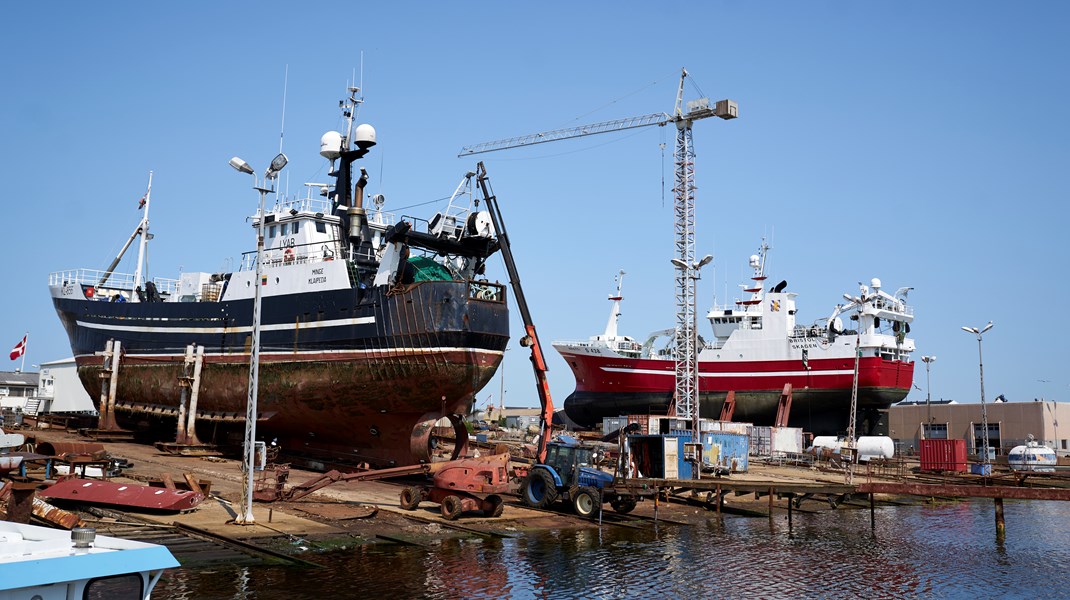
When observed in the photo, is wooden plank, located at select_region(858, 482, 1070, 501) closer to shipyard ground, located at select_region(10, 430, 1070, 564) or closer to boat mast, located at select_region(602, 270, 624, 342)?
shipyard ground, located at select_region(10, 430, 1070, 564)

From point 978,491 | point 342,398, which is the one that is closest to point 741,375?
A: point 978,491

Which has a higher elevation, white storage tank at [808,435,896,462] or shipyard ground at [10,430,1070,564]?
white storage tank at [808,435,896,462]

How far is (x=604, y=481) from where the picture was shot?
27.7 m

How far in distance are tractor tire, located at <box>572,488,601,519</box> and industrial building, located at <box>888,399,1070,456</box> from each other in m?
50.8

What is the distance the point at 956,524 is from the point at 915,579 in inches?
545

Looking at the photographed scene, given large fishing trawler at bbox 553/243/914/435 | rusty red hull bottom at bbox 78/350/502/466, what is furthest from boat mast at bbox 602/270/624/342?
rusty red hull bottom at bbox 78/350/502/466

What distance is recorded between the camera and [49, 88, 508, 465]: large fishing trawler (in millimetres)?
33562

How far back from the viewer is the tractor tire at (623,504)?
2842 cm

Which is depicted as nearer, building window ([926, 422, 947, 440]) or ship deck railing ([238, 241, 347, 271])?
ship deck railing ([238, 241, 347, 271])

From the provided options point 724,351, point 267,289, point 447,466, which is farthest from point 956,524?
point 724,351

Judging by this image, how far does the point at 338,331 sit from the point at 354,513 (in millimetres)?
12037

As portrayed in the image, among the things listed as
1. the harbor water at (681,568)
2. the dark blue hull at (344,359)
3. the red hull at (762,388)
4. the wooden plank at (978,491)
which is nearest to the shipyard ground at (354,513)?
the harbor water at (681,568)

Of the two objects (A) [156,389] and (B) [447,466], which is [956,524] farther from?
(A) [156,389]

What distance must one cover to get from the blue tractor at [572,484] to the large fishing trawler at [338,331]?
20.1 ft
